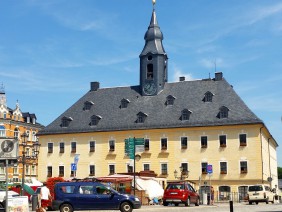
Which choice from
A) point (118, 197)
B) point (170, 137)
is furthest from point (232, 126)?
point (118, 197)

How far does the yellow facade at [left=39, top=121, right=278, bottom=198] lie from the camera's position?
54.4 meters

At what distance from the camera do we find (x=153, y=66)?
211ft

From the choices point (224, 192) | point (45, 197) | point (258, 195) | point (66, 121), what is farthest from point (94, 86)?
point (45, 197)

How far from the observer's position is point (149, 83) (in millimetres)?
63875

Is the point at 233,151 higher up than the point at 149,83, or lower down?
lower down

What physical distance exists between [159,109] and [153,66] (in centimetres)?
678

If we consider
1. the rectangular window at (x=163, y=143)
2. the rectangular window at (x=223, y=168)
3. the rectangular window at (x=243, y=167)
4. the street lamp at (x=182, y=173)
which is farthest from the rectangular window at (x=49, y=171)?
the rectangular window at (x=243, y=167)

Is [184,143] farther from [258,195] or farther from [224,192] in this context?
[258,195]

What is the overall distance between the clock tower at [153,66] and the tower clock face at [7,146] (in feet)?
170

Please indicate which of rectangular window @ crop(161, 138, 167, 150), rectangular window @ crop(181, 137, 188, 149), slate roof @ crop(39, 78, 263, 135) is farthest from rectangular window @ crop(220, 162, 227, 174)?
rectangular window @ crop(161, 138, 167, 150)

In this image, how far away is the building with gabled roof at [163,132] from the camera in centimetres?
5491

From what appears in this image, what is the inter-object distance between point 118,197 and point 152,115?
119 ft

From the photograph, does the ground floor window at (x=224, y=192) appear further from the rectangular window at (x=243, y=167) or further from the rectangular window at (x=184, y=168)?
the rectangular window at (x=184, y=168)

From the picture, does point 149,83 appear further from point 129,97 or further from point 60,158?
point 60,158
